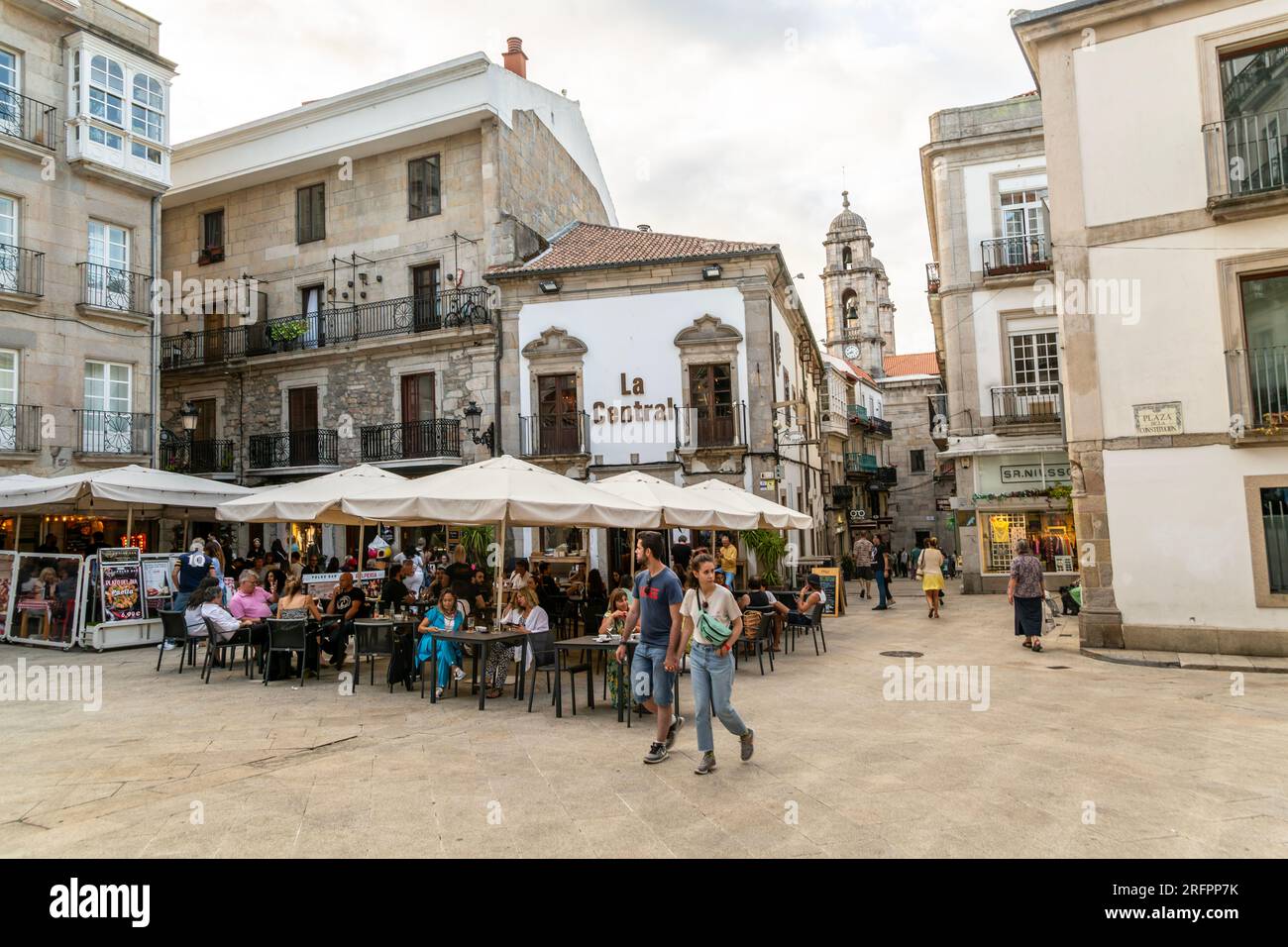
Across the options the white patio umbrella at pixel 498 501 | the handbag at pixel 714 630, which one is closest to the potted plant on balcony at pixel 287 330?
the white patio umbrella at pixel 498 501

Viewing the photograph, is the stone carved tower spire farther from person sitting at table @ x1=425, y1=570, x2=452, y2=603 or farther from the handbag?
the handbag

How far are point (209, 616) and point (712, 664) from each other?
7063 millimetres

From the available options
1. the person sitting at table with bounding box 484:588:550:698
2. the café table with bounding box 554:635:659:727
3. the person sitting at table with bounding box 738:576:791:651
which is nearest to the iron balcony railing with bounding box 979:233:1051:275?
the person sitting at table with bounding box 738:576:791:651

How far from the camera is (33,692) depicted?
29.5ft

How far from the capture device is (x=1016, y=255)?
21266mm

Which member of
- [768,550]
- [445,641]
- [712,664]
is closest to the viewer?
[712,664]

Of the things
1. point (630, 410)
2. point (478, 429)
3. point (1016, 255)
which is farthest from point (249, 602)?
point (1016, 255)

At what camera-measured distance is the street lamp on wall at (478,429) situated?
820 inches

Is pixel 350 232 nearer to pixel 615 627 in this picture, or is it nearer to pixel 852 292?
pixel 615 627

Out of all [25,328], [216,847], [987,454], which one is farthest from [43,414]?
[987,454]

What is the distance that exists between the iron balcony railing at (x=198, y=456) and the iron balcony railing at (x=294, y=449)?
2.86 feet

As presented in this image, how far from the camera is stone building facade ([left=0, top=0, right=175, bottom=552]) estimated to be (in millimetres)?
16875
